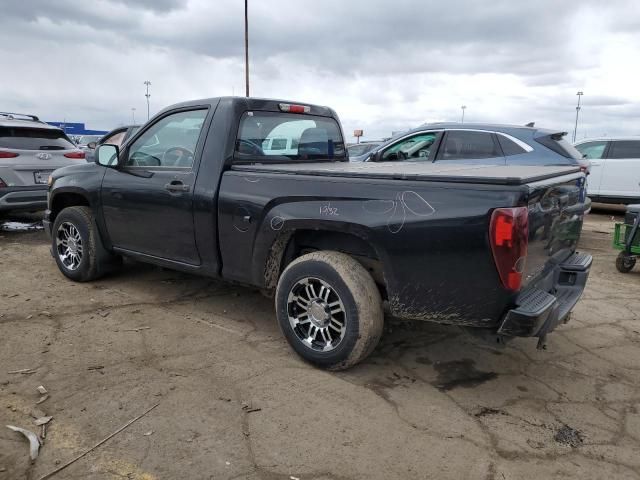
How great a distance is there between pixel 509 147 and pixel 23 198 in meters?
6.65

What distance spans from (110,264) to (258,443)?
3.08 m

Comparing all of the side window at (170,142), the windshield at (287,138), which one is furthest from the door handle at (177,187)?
the windshield at (287,138)

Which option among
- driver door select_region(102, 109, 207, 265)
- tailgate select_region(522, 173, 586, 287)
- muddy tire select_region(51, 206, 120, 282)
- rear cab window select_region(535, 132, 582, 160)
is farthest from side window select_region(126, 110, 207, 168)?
rear cab window select_region(535, 132, 582, 160)

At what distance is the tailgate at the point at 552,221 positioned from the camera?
2666 millimetres

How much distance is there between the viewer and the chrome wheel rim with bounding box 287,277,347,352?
317 centimetres

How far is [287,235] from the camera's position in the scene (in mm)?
3393

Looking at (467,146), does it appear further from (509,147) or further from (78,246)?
(78,246)

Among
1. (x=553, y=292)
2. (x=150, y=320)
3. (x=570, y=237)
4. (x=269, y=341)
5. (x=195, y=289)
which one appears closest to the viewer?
(x=553, y=292)

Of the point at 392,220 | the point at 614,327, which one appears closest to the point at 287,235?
the point at 392,220

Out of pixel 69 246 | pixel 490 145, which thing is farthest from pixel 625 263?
pixel 69 246

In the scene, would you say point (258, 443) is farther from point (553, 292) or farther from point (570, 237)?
point (570, 237)

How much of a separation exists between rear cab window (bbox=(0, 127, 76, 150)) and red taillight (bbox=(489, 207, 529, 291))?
703cm

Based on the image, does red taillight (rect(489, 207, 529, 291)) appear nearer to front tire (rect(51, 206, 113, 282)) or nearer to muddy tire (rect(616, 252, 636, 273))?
front tire (rect(51, 206, 113, 282))

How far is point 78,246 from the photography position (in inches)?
194
